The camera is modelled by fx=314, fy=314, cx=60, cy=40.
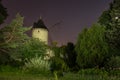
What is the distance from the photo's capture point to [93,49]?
33531 mm

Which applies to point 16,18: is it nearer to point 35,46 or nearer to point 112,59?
point 35,46

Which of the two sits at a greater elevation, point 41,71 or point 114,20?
point 114,20

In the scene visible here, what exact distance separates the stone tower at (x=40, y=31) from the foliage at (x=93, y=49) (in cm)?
1378

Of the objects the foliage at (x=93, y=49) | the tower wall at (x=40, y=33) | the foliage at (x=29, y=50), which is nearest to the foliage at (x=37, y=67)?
the foliage at (x=29, y=50)

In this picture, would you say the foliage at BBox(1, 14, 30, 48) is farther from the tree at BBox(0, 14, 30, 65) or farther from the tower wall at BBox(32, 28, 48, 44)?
the tower wall at BBox(32, 28, 48, 44)

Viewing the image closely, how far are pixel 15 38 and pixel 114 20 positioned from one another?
41.2 ft

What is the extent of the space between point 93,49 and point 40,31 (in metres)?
16.1

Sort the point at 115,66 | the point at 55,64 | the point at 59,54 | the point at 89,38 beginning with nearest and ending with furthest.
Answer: the point at 55,64, the point at 115,66, the point at 89,38, the point at 59,54

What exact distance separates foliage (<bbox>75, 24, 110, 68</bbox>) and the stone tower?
13.8 meters

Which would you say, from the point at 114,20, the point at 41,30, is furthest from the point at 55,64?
the point at 41,30

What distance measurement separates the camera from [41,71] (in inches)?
1032

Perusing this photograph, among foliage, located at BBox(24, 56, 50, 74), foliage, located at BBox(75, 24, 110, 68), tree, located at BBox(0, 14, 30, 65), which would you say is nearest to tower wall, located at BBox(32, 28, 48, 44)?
foliage, located at BBox(75, 24, 110, 68)

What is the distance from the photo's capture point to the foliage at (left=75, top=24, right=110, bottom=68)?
33438 millimetres

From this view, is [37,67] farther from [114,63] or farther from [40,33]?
[40,33]
